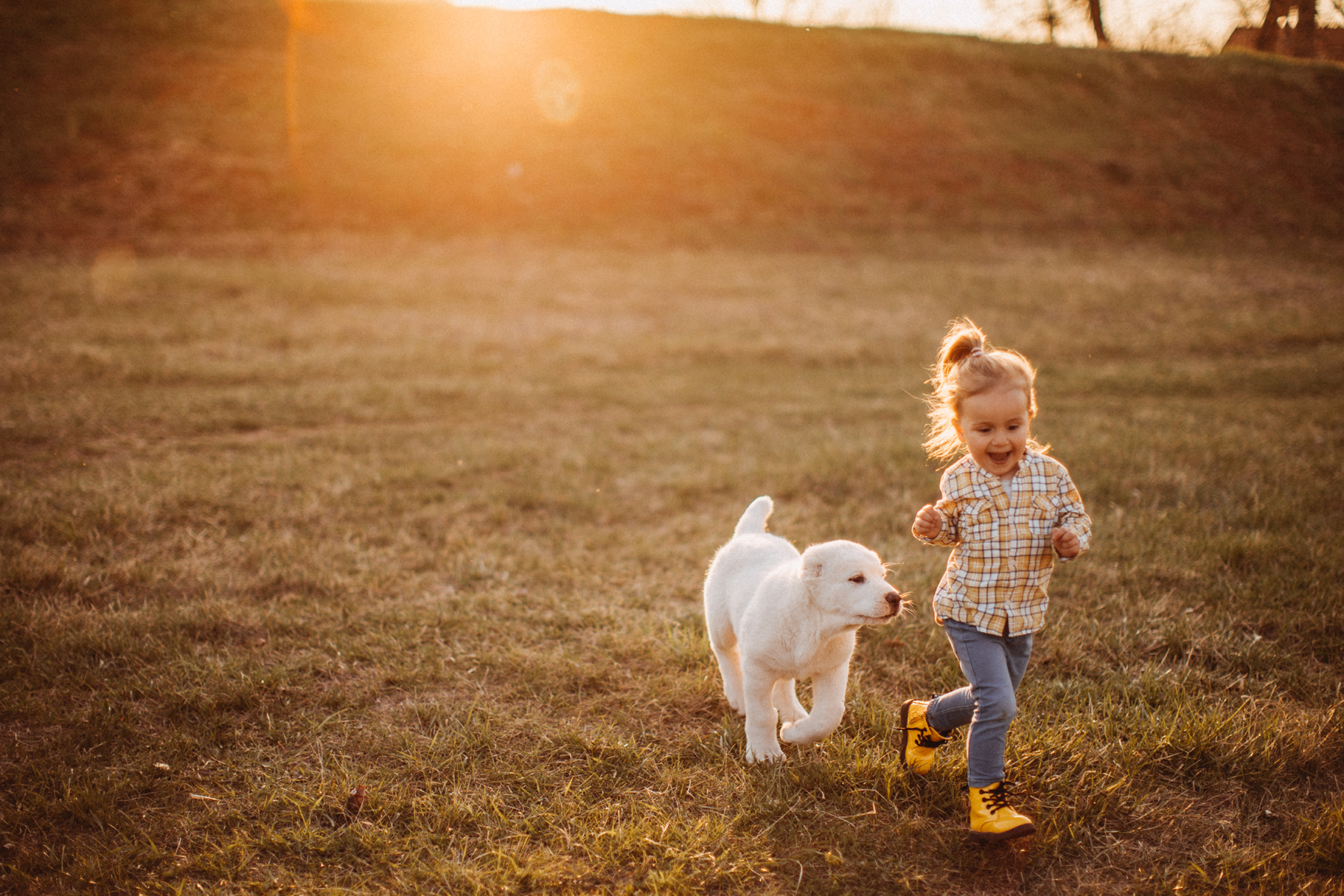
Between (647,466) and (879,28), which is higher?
(879,28)

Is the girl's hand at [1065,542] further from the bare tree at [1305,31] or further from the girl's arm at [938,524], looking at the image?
the bare tree at [1305,31]

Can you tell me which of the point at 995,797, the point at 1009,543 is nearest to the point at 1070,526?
the point at 1009,543

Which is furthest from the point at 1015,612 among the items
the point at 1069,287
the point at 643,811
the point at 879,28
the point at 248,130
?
the point at 879,28

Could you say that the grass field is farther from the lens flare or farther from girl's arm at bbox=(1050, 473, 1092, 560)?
the lens flare

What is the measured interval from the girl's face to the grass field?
1308 mm

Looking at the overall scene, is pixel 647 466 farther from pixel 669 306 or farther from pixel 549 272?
pixel 549 272

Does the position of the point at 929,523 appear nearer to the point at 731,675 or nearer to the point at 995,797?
the point at 995,797

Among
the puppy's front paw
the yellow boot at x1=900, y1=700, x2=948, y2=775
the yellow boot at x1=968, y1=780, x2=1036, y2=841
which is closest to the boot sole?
the yellow boot at x1=968, y1=780, x2=1036, y2=841

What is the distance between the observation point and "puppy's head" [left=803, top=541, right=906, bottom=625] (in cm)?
280

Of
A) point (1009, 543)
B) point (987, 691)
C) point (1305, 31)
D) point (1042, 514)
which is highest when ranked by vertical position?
point (1305, 31)

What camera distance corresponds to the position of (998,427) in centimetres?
299

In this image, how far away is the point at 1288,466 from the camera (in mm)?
6785

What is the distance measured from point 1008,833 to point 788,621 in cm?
108

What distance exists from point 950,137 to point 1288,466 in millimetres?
26142
